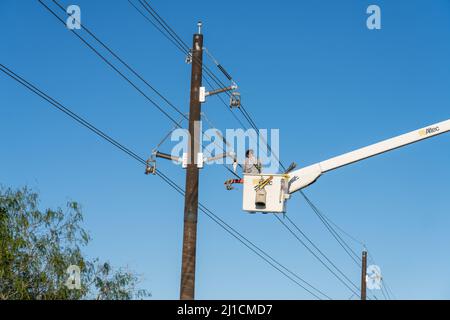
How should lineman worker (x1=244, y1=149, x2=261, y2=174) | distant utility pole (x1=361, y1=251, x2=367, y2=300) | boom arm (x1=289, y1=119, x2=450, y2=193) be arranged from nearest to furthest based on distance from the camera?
boom arm (x1=289, y1=119, x2=450, y2=193) → lineman worker (x1=244, y1=149, x2=261, y2=174) → distant utility pole (x1=361, y1=251, x2=367, y2=300)

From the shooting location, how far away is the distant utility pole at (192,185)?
1861 centimetres

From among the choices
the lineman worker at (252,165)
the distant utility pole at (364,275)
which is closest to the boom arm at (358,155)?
the lineman worker at (252,165)

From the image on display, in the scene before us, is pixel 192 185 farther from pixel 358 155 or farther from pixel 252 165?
pixel 358 155

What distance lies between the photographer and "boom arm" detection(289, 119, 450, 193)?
16.7 metres

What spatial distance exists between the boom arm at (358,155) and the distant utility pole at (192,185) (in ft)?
10.8

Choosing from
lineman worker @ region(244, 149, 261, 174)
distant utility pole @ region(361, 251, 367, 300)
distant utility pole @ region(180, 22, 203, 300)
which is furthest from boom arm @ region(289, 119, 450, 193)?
distant utility pole @ region(361, 251, 367, 300)

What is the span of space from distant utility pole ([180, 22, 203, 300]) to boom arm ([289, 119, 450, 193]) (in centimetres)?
329

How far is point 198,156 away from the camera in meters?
19.8

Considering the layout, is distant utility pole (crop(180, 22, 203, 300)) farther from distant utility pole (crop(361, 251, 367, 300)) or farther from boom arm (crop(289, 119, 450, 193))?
distant utility pole (crop(361, 251, 367, 300))

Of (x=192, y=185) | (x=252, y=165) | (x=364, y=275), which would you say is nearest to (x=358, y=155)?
(x=252, y=165)

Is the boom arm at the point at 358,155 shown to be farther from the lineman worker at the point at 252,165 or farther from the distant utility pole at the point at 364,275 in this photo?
the distant utility pole at the point at 364,275

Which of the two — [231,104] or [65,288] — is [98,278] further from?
[231,104]
